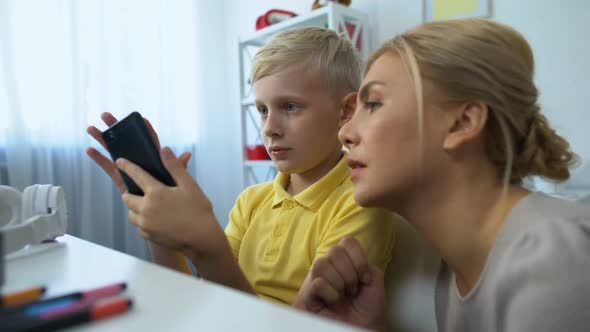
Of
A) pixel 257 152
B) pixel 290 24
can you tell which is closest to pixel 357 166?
pixel 290 24

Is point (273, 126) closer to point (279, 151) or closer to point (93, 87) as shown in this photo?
point (279, 151)

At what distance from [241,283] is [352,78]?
488mm

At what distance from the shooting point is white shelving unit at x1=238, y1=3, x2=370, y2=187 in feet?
5.53

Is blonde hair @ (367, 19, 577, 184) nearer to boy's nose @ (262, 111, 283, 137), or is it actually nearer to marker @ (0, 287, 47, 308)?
boy's nose @ (262, 111, 283, 137)

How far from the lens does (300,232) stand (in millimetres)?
797

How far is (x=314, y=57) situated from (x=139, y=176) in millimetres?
456

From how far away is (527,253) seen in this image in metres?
0.47

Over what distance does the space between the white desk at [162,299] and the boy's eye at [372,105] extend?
0.37m

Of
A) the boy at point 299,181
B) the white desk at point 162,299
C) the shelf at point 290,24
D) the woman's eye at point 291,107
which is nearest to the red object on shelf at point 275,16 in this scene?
the shelf at point 290,24

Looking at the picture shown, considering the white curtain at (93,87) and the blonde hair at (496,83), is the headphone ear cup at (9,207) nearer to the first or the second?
the blonde hair at (496,83)

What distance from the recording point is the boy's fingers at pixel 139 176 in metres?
0.54

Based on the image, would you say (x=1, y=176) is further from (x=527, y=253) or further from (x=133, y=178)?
(x=527, y=253)

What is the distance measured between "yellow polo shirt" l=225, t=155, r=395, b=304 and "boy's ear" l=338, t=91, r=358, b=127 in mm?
83

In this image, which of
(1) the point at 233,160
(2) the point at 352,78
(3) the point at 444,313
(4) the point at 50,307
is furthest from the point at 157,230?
(1) the point at 233,160
